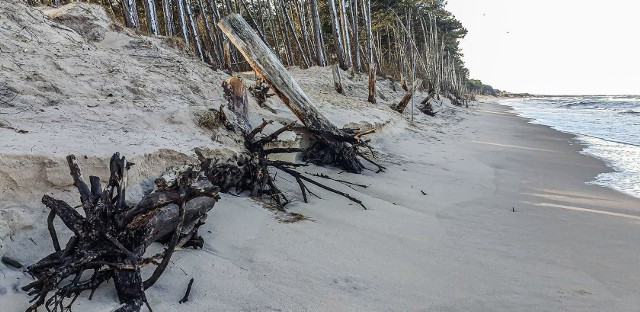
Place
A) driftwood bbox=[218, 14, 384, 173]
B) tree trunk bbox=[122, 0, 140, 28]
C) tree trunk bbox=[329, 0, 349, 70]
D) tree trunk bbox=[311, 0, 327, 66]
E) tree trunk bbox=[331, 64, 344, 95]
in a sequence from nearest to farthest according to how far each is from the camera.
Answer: driftwood bbox=[218, 14, 384, 173] → tree trunk bbox=[122, 0, 140, 28] → tree trunk bbox=[331, 64, 344, 95] → tree trunk bbox=[311, 0, 327, 66] → tree trunk bbox=[329, 0, 349, 70]

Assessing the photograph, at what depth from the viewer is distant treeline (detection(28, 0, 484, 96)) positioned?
496 inches

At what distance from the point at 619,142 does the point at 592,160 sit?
3.90 metres

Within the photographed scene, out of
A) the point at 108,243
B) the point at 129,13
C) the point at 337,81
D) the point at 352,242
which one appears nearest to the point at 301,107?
the point at 352,242

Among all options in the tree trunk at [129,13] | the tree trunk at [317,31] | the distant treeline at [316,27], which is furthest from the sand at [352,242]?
the tree trunk at [317,31]

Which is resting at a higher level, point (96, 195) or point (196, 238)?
point (96, 195)

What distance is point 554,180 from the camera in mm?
5441

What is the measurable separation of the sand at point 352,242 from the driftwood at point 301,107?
0.28 metres

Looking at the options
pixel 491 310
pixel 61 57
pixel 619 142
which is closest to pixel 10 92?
pixel 61 57

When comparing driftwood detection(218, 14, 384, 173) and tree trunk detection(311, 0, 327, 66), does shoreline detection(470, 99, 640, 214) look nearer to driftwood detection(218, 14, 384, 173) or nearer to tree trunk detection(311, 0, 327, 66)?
driftwood detection(218, 14, 384, 173)

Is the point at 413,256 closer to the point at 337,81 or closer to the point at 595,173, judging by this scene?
the point at 595,173

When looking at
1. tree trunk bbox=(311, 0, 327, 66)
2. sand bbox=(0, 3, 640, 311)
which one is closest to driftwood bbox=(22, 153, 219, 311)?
sand bbox=(0, 3, 640, 311)

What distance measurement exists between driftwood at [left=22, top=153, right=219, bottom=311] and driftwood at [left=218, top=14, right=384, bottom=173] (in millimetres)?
2626

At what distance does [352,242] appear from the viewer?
2611 millimetres

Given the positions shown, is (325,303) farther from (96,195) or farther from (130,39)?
(130,39)
